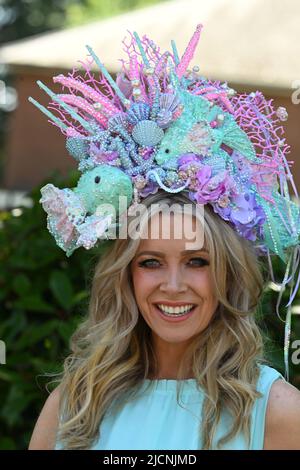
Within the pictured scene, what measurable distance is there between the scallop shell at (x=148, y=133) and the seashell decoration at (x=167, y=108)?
2 centimetres

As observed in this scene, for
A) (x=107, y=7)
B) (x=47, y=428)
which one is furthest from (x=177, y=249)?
(x=107, y=7)

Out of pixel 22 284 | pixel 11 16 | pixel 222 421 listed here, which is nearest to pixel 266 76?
pixel 22 284

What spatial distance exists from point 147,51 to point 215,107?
1.01 feet

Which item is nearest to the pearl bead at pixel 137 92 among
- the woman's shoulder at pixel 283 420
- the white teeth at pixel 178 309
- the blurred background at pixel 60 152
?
the white teeth at pixel 178 309

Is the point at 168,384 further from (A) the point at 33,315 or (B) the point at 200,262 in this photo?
(A) the point at 33,315

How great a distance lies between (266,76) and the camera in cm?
553

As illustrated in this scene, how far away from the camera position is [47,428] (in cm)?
295

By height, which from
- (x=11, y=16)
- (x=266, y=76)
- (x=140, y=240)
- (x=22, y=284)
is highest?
(x=11, y=16)

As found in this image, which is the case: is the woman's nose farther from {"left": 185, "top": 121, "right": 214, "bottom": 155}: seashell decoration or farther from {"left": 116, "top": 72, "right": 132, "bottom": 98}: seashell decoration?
{"left": 116, "top": 72, "right": 132, "bottom": 98}: seashell decoration

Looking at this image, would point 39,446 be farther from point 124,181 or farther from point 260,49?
point 260,49

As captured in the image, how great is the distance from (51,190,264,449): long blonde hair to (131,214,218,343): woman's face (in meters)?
0.04

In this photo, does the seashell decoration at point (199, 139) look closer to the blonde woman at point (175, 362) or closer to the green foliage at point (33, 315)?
the blonde woman at point (175, 362)

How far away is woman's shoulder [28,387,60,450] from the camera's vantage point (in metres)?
2.93

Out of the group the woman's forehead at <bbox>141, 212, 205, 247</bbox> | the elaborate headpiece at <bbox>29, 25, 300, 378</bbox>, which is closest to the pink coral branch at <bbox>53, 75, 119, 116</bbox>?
the elaborate headpiece at <bbox>29, 25, 300, 378</bbox>
